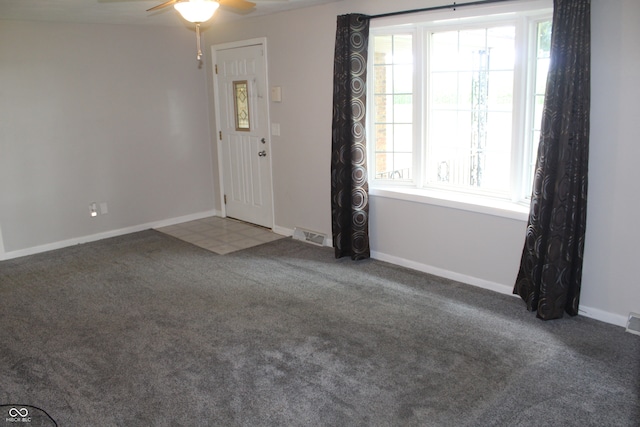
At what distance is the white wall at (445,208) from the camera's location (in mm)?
3213

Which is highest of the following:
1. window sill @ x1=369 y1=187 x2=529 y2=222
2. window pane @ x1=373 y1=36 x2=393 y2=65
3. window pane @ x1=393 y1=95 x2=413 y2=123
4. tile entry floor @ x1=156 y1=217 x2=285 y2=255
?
window pane @ x1=373 y1=36 x2=393 y2=65

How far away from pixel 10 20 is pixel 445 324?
4.57 meters

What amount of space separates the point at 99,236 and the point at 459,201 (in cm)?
377

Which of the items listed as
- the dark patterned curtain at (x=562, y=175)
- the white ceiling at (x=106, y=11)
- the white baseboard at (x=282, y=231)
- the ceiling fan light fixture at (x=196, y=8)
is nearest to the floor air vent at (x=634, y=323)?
the dark patterned curtain at (x=562, y=175)

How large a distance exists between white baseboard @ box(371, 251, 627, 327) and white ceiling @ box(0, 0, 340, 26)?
7.49ft

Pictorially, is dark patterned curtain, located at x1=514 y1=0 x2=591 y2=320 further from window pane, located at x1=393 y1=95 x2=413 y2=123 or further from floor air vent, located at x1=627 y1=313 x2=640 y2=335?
window pane, located at x1=393 y1=95 x2=413 y2=123

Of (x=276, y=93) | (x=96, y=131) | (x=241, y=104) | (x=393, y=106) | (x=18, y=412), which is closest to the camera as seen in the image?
(x=18, y=412)

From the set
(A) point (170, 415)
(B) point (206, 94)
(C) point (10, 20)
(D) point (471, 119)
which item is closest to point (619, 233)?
(D) point (471, 119)

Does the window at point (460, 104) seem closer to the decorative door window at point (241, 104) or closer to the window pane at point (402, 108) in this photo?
the window pane at point (402, 108)

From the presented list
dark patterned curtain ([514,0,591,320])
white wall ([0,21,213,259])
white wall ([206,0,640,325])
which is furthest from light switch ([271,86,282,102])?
dark patterned curtain ([514,0,591,320])

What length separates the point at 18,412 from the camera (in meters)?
2.68

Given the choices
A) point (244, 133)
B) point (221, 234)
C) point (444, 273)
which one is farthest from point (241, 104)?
point (444, 273)

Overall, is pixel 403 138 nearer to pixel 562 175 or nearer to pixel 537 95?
pixel 537 95

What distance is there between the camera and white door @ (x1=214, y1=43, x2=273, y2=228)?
5.64 m
